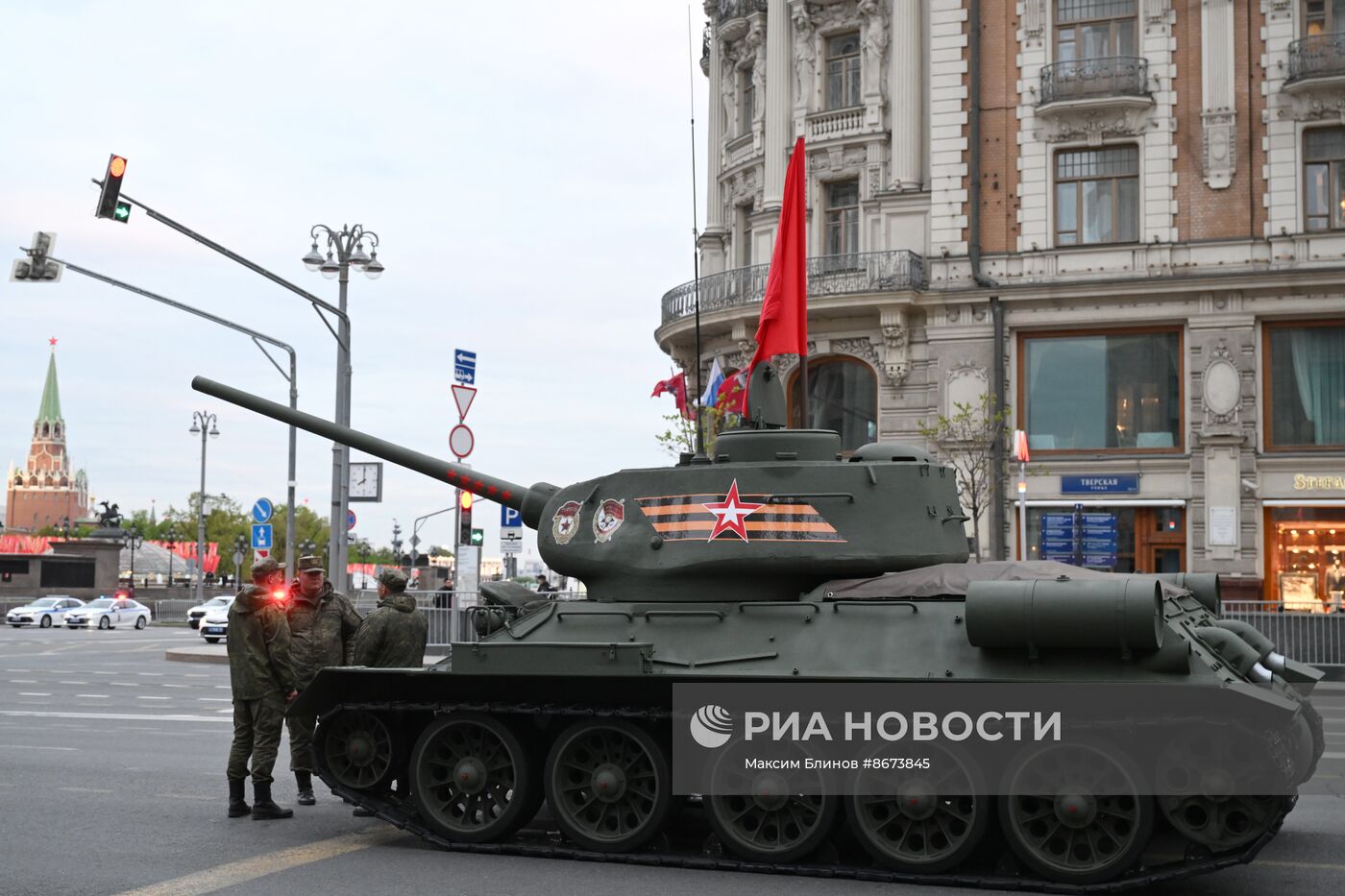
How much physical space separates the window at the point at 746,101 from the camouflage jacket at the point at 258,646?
2429 cm

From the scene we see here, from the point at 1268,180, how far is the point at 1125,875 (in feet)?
74.9

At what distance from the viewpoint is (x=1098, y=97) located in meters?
28.7

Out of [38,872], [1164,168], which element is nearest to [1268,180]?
[1164,168]

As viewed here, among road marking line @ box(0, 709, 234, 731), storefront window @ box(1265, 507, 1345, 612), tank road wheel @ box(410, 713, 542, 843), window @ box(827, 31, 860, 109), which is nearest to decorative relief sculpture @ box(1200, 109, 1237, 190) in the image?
storefront window @ box(1265, 507, 1345, 612)

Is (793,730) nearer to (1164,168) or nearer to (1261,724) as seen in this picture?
(1261,724)

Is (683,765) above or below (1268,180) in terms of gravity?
below

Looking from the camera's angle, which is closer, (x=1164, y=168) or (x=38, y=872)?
A: (x=38, y=872)

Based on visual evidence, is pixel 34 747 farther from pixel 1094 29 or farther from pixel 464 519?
pixel 1094 29

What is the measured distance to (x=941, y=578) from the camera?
30.2 feet

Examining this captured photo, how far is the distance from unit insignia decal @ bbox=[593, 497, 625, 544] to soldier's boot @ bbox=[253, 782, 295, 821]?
2983mm

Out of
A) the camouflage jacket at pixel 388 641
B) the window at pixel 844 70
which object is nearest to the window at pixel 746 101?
the window at pixel 844 70

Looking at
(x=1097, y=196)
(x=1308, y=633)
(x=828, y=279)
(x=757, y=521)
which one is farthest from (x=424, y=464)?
(x=1097, y=196)

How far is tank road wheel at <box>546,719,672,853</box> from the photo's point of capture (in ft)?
30.0

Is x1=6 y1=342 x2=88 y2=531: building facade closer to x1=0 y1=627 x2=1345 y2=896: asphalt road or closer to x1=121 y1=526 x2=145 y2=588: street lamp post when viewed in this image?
x1=121 y1=526 x2=145 y2=588: street lamp post
